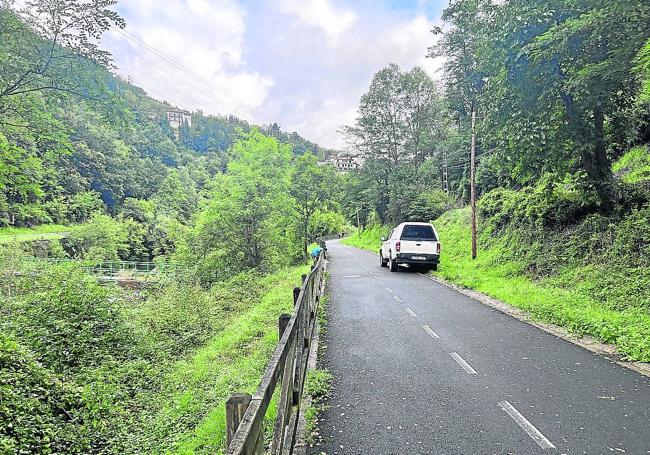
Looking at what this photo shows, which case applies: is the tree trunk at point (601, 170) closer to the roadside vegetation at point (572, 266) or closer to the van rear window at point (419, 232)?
the roadside vegetation at point (572, 266)

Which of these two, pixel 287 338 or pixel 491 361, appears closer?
pixel 287 338

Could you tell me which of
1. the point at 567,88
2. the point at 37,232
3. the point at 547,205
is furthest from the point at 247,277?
the point at 37,232

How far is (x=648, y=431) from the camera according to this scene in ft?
13.4

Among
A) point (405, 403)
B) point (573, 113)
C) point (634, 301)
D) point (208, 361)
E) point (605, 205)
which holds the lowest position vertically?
point (208, 361)

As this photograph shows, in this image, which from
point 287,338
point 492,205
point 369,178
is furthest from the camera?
point 369,178

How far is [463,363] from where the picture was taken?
20.7ft

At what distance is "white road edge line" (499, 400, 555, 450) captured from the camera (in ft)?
12.8

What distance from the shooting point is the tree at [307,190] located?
37.0 m

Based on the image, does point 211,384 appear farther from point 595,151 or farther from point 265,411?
point 595,151

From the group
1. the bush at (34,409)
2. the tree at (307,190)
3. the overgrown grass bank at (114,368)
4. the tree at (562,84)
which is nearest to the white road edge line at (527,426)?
the overgrown grass bank at (114,368)

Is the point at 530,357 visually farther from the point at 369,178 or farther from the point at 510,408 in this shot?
the point at 369,178

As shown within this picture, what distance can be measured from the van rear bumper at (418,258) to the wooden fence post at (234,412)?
16231 mm

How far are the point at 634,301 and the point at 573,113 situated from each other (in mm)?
5684

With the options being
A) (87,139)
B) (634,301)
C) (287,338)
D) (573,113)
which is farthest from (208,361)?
(87,139)
